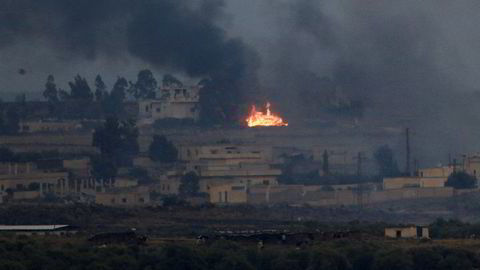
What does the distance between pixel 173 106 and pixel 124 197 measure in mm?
28707

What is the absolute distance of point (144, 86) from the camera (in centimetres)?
12950

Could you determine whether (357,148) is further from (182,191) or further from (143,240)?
(143,240)

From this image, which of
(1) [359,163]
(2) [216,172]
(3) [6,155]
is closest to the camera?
(1) [359,163]

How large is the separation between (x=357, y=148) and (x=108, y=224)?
122ft

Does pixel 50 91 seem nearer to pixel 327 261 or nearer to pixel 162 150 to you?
pixel 162 150

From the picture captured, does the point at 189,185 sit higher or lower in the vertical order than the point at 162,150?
lower

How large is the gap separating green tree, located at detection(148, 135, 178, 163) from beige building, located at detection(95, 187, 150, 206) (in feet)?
33.5

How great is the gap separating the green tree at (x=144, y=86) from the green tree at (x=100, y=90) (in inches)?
51.2

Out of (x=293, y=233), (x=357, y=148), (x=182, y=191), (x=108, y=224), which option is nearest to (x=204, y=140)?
(x=357, y=148)

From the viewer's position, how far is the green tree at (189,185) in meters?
101

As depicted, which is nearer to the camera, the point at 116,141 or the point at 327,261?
the point at 327,261

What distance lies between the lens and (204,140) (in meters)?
117

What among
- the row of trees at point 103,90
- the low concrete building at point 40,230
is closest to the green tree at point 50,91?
the row of trees at point 103,90

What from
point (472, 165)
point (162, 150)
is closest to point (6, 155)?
point (162, 150)
